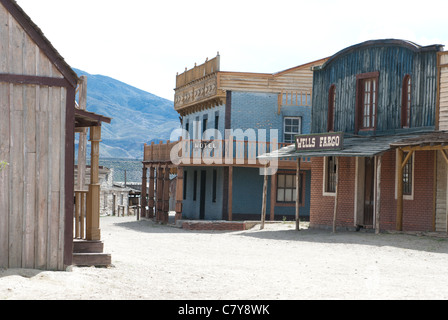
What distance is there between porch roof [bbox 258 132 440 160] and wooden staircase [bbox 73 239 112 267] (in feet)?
34.0

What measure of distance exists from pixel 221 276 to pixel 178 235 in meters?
12.7

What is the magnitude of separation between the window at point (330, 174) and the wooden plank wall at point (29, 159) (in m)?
15.5

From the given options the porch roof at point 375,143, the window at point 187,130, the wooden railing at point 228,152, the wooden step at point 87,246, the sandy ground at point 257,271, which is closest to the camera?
the sandy ground at point 257,271

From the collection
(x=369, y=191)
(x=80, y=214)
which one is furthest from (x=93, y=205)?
(x=369, y=191)

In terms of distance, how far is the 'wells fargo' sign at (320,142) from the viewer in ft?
79.8

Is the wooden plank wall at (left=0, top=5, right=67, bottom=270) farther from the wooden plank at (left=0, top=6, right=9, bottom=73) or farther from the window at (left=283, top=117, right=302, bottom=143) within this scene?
the window at (left=283, top=117, right=302, bottom=143)

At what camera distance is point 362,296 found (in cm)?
1121

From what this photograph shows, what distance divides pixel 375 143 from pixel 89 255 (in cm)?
1236

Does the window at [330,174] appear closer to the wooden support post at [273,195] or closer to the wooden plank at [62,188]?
the wooden support post at [273,195]

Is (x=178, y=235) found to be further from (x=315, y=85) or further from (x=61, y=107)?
(x=61, y=107)

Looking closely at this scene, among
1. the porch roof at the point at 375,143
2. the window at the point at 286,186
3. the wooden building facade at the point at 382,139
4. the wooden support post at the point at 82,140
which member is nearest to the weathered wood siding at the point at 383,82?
the wooden building facade at the point at 382,139

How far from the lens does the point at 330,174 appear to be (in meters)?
27.2

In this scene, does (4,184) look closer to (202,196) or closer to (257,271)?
(257,271)
